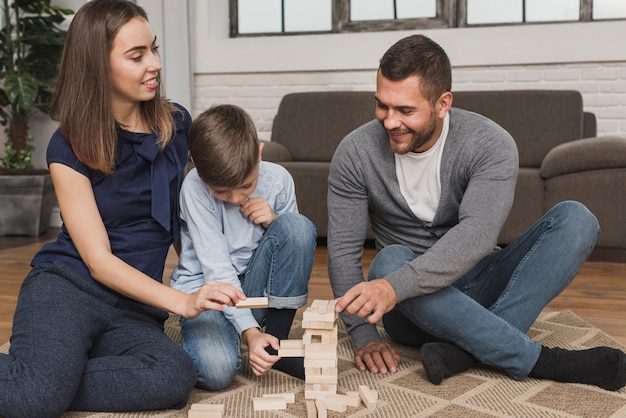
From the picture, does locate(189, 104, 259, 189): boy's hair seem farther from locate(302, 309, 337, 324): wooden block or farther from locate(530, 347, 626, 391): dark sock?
locate(530, 347, 626, 391): dark sock

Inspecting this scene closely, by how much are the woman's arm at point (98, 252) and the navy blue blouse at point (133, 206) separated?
45mm

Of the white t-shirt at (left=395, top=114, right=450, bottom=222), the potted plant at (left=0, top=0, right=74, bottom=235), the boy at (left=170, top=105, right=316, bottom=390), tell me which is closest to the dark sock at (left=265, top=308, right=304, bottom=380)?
the boy at (left=170, top=105, right=316, bottom=390)

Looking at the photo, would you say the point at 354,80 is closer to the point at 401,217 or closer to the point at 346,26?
the point at 346,26

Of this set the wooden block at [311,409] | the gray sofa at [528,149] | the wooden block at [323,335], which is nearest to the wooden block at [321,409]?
the wooden block at [311,409]

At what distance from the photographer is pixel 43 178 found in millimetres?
3963

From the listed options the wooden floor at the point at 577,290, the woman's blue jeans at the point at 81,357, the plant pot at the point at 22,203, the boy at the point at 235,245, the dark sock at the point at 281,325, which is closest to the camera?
the woman's blue jeans at the point at 81,357

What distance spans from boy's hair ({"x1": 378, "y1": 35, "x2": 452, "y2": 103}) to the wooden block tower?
0.51 m

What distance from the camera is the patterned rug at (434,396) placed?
1.43m

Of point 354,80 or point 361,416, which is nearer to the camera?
point 361,416

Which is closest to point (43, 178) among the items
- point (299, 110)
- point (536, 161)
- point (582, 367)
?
point (299, 110)

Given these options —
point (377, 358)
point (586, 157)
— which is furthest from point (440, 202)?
point (586, 157)

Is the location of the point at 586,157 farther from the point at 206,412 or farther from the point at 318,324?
the point at 206,412

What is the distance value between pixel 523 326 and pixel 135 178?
92cm

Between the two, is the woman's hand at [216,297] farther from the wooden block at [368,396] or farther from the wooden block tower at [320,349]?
the wooden block at [368,396]
